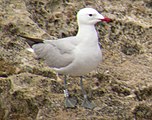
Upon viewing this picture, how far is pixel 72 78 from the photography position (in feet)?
16.8

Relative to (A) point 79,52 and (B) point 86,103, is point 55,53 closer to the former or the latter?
(A) point 79,52

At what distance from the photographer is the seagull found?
4430 mm

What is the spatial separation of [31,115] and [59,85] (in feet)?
1.49

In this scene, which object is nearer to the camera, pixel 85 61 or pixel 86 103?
pixel 85 61

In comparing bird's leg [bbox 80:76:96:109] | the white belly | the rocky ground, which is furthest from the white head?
the rocky ground

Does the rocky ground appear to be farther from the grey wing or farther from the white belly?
the white belly

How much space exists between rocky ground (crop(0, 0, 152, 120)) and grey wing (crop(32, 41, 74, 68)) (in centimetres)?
24

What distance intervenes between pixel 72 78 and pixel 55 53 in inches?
21.2

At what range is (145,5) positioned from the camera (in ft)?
21.3

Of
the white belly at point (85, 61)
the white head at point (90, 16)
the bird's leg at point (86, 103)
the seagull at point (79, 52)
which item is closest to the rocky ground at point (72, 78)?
the bird's leg at point (86, 103)

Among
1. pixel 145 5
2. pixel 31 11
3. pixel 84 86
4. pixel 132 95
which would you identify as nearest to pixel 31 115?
pixel 84 86

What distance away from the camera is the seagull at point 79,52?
174 inches

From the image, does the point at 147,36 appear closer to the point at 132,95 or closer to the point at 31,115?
the point at 132,95

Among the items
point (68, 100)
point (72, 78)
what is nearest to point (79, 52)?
point (68, 100)
